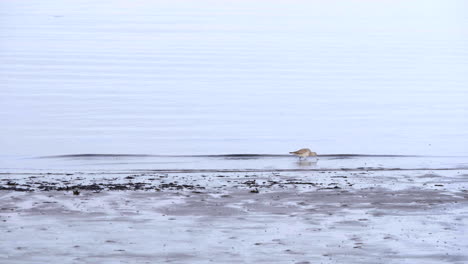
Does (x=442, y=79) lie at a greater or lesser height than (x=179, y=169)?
greater

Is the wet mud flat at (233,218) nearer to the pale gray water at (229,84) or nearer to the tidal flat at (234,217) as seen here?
the tidal flat at (234,217)

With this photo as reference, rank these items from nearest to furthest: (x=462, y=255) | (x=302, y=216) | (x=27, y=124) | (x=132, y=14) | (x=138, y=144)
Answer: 1. (x=462, y=255)
2. (x=302, y=216)
3. (x=138, y=144)
4. (x=27, y=124)
5. (x=132, y=14)

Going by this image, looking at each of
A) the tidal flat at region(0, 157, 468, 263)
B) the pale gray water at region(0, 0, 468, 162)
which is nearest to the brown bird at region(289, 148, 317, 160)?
the pale gray water at region(0, 0, 468, 162)

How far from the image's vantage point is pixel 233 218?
44.4 ft

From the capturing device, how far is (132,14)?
67.5m

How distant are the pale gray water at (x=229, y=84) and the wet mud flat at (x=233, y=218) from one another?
192 inches

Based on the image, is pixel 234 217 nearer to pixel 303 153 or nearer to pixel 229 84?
pixel 303 153

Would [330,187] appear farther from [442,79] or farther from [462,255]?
[442,79]

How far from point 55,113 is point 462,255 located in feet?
54.9

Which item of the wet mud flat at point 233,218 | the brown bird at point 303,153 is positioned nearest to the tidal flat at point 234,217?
the wet mud flat at point 233,218

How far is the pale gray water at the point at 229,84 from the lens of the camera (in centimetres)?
2322

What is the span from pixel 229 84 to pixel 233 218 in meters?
20.8

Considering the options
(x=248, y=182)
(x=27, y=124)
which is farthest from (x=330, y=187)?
(x=27, y=124)

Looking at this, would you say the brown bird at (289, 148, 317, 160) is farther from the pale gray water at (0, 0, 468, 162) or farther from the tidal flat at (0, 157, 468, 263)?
the tidal flat at (0, 157, 468, 263)
